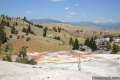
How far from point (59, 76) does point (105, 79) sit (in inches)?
218

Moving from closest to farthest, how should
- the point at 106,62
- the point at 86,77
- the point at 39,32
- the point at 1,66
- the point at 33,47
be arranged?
the point at 86,77, the point at 1,66, the point at 106,62, the point at 33,47, the point at 39,32

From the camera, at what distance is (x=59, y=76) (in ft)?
76.5

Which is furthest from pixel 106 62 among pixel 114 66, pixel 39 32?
pixel 39 32

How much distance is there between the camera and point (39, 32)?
151 metres

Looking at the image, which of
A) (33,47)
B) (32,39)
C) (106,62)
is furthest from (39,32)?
(106,62)

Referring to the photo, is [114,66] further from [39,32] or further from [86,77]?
[39,32]

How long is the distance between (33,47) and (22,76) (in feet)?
251

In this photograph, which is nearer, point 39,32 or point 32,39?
point 32,39

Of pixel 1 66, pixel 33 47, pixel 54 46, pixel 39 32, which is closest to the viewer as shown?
pixel 1 66

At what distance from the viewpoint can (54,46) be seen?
107562 mm

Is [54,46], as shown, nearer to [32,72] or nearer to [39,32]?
[39,32]

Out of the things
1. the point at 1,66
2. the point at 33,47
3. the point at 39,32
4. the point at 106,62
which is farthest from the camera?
the point at 39,32

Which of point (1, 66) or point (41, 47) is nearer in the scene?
point (1, 66)

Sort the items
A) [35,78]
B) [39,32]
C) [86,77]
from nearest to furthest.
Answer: [35,78], [86,77], [39,32]
